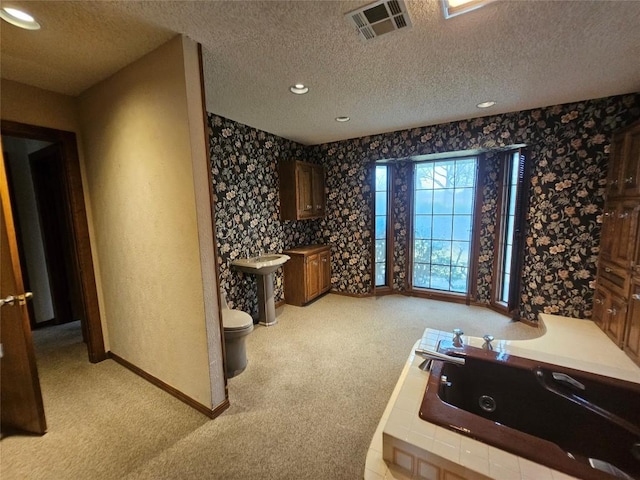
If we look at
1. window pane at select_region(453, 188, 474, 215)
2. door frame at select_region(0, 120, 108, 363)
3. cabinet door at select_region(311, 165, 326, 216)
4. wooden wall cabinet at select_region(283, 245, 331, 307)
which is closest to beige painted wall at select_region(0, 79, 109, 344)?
door frame at select_region(0, 120, 108, 363)

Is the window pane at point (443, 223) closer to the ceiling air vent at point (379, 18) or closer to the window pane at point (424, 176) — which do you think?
the window pane at point (424, 176)

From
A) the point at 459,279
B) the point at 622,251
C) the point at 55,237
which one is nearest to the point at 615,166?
the point at 622,251

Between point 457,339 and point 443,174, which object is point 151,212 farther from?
point 443,174

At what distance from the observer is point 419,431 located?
1.20m

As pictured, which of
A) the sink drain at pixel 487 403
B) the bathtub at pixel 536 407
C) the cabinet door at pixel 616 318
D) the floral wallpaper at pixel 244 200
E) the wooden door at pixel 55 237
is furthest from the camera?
the wooden door at pixel 55 237

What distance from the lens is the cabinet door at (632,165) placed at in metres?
2.25

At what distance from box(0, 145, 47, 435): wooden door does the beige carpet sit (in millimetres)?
140

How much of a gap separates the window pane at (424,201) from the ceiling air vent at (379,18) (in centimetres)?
291

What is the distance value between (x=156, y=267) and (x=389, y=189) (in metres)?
3.36

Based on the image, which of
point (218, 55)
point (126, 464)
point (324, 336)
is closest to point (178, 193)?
point (218, 55)

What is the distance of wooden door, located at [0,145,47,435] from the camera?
5.45 ft

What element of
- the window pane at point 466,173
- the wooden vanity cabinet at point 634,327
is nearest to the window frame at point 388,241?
the window pane at point 466,173

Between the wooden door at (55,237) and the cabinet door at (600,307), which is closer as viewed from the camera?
the cabinet door at (600,307)

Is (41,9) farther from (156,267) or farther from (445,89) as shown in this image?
(445,89)
